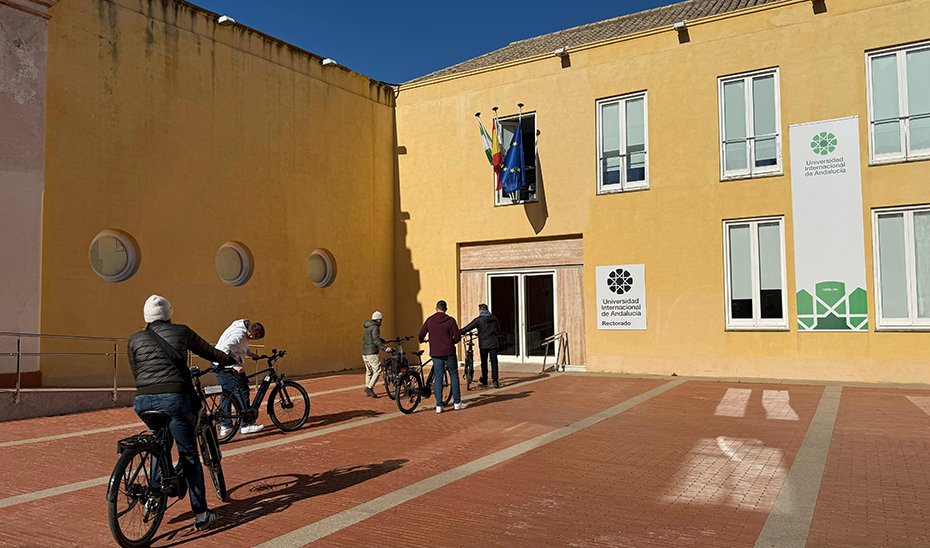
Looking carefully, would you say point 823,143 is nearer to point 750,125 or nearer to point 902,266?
point 750,125

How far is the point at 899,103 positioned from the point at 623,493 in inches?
432

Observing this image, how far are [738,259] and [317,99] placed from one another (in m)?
10.1

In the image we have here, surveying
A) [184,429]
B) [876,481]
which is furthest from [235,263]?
[876,481]

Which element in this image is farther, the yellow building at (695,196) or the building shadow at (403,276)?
the building shadow at (403,276)

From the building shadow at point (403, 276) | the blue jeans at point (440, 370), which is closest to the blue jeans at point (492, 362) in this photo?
the blue jeans at point (440, 370)

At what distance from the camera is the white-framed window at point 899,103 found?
13.0m

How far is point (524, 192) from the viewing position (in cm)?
1681

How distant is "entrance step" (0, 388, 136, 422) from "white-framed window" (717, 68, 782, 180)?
12036mm

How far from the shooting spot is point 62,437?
8.72m

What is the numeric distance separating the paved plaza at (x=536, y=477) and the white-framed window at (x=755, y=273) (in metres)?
3.18

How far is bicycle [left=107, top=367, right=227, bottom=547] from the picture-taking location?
4.72 meters

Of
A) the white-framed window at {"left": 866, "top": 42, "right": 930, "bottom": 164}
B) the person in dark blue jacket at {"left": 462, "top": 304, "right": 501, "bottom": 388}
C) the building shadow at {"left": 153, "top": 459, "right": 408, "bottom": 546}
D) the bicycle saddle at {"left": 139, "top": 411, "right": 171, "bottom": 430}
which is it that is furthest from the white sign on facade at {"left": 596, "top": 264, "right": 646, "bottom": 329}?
the bicycle saddle at {"left": 139, "top": 411, "right": 171, "bottom": 430}

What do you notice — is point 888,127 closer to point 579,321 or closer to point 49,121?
point 579,321

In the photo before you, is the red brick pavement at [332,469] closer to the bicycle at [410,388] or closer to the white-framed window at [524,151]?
the bicycle at [410,388]
